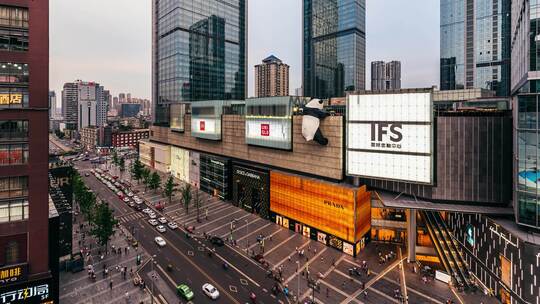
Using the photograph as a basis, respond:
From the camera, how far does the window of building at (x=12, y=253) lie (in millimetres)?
36000

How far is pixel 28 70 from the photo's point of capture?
120ft

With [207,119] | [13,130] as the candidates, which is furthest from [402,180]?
[207,119]

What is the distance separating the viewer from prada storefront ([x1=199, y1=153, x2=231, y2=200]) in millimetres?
88000

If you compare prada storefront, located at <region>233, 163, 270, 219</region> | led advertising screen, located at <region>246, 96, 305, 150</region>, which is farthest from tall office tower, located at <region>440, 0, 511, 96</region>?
prada storefront, located at <region>233, 163, 270, 219</region>

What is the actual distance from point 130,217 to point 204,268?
3671 centimetres

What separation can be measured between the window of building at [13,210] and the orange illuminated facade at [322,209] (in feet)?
156

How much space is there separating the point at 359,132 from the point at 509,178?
80.0ft

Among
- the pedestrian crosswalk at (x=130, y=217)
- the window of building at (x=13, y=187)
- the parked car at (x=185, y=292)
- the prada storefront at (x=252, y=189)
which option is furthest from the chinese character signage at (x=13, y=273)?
the prada storefront at (x=252, y=189)

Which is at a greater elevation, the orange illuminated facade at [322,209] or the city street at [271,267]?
the orange illuminated facade at [322,209]

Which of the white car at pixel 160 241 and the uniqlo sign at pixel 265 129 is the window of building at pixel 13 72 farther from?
the uniqlo sign at pixel 265 129

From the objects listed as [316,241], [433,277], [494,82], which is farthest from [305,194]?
[494,82]

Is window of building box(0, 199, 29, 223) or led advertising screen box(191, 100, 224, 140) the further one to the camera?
led advertising screen box(191, 100, 224, 140)

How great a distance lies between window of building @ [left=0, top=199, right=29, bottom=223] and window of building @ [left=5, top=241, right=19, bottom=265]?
119 inches

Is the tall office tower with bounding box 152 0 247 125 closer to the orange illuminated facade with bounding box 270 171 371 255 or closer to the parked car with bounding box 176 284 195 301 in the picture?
the orange illuminated facade with bounding box 270 171 371 255
